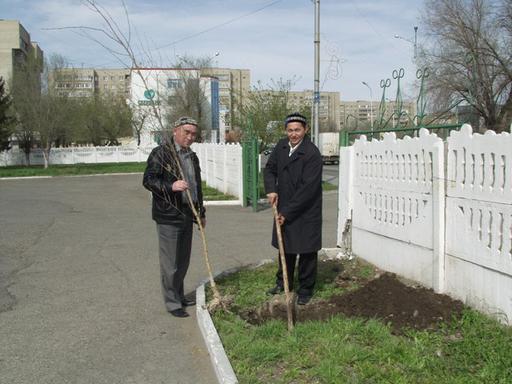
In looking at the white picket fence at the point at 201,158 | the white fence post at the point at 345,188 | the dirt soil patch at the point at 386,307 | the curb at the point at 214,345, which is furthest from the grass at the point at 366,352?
the white picket fence at the point at 201,158

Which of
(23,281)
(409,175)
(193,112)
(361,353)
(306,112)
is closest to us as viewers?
(361,353)

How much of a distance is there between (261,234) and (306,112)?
14710 millimetres

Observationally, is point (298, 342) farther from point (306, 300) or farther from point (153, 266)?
point (153, 266)

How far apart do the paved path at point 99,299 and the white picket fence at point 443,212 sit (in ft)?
7.68

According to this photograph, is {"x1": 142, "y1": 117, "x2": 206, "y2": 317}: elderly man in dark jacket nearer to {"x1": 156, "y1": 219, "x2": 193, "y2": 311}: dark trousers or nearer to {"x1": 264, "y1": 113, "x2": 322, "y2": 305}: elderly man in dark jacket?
{"x1": 156, "y1": 219, "x2": 193, "y2": 311}: dark trousers

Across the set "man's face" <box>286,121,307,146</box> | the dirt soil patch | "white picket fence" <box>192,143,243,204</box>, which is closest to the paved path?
the dirt soil patch

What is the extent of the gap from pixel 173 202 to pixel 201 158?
66.0 feet

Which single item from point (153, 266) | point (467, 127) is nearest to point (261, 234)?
point (153, 266)

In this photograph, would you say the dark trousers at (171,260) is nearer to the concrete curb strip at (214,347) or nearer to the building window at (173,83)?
the concrete curb strip at (214,347)

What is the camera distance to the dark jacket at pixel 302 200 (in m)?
5.43

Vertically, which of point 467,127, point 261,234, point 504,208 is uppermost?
point 467,127

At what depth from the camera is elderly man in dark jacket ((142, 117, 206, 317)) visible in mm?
5570

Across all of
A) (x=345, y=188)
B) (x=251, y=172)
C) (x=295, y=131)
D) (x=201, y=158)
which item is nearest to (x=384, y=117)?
(x=251, y=172)

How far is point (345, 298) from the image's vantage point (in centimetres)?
548
